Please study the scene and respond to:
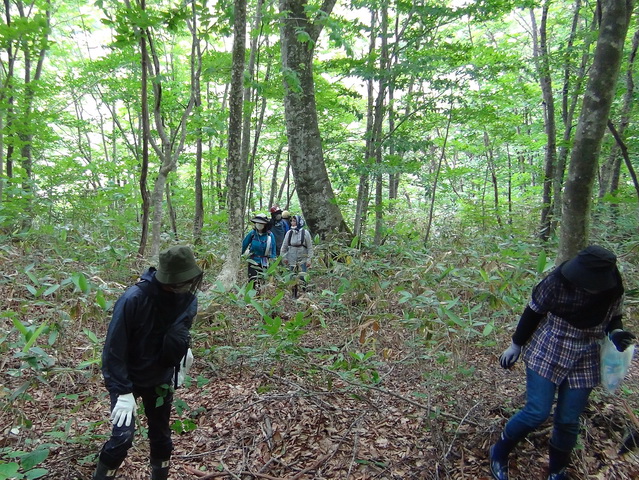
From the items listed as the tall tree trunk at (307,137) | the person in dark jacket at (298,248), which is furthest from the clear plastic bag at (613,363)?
the tall tree trunk at (307,137)

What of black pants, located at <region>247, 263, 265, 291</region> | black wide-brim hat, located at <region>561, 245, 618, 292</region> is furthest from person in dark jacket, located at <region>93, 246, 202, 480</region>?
black wide-brim hat, located at <region>561, 245, 618, 292</region>

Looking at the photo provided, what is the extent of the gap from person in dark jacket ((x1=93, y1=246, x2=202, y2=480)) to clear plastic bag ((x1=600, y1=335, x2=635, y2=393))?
2787 mm

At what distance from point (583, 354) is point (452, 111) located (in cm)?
660

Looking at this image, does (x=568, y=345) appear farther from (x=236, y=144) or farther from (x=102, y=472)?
(x=236, y=144)

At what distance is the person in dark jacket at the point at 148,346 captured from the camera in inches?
92.4

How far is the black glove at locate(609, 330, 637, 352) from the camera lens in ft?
8.14

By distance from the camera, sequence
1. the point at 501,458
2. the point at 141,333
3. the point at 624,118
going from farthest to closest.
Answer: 1. the point at 624,118
2. the point at 501,458
3. the point at 141,333

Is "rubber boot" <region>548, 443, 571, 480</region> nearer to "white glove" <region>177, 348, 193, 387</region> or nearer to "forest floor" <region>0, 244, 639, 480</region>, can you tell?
"forest floor" <region>0, 244, 639, 480</region>

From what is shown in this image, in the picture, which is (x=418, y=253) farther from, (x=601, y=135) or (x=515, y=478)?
(x=515, y=478)

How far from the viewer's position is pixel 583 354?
8.57 ft

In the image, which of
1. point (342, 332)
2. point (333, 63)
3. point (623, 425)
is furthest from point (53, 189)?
point (623, 425)

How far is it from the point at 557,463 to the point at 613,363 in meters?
0.80

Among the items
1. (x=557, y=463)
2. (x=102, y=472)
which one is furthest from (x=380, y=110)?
(x=102, y=472)

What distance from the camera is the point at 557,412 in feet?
8.77
